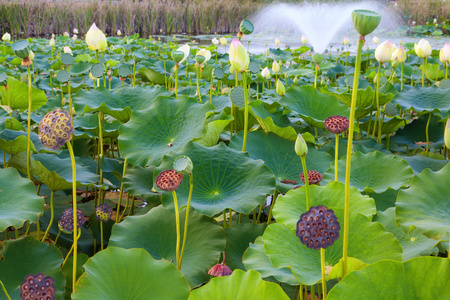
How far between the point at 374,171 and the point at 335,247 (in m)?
0.42

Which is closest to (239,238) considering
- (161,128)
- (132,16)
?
(161,128)

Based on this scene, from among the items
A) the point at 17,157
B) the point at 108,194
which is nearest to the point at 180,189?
the point at 17,157

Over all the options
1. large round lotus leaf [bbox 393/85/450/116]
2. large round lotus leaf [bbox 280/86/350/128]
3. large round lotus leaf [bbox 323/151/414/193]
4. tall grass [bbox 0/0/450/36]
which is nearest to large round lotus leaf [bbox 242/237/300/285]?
large round lotus leaf [bbox 323/151/414/193]

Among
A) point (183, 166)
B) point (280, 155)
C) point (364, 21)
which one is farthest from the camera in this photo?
point (280, 155)

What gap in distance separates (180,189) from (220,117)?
392 millimetres

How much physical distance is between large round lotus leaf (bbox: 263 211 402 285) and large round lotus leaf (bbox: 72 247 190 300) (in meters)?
0.18

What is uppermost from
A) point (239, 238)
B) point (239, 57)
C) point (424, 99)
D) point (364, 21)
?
point (364, 21)

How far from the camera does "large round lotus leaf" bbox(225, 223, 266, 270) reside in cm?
102

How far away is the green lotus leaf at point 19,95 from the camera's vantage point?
1.62 meters

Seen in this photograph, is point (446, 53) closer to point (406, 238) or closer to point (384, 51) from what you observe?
point (384, 51)

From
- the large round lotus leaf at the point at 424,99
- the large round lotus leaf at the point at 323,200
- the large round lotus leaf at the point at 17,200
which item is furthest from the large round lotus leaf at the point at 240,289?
the large round lotus leaf at the point at 424,99

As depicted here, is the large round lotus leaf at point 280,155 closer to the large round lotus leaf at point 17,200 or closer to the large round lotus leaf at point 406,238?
the large round lotus leaf at point 406,238

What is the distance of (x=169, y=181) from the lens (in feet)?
2.48

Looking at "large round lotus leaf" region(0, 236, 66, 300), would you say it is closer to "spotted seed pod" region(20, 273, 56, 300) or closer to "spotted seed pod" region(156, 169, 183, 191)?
"spotted seed pod" region(20, 273, 56, 300)
